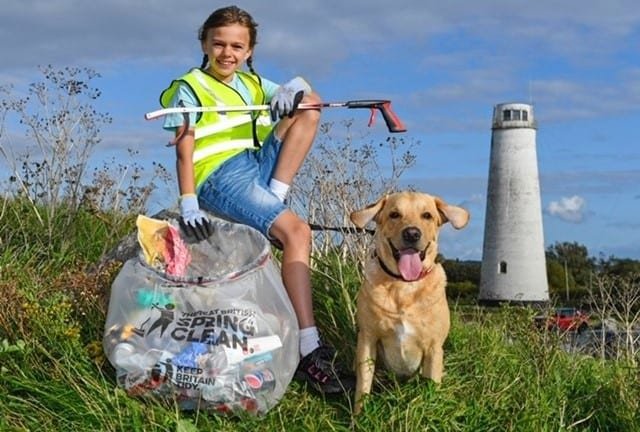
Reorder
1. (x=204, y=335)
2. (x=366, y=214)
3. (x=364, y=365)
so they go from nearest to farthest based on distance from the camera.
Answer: (x=204, y=335)
(x=364, y=365)
(x=366, y=214)

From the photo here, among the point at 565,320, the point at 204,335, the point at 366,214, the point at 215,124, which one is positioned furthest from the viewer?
the point at 565,320

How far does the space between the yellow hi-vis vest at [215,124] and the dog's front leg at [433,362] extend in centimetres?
141

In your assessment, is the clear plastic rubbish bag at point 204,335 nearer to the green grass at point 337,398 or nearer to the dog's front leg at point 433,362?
the green grass at point 337,398

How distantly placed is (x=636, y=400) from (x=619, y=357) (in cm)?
85

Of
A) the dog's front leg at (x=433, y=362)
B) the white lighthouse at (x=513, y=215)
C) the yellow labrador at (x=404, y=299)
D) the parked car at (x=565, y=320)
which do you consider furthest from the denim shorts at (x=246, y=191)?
the white lighthouse at (x=513, y=215)

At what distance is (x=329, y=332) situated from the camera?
5191 millimetres

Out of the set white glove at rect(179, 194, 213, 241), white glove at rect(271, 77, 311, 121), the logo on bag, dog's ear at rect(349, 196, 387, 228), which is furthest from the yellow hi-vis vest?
the logo on bag

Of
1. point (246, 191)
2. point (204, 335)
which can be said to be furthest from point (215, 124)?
point (204, 335)

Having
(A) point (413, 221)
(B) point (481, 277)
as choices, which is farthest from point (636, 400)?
(B) point (481, 277)

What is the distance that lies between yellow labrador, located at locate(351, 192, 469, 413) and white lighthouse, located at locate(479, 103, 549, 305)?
22.8 m

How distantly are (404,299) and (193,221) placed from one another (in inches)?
40.8

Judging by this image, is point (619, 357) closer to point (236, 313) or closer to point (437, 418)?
point (437, 418)

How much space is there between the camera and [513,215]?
28156 millimetres

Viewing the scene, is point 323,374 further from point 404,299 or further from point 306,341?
point 404,299
